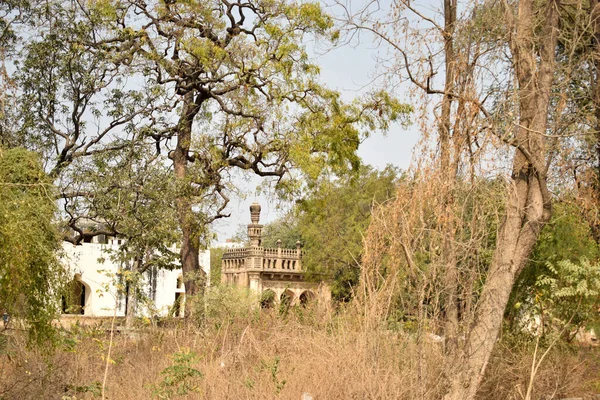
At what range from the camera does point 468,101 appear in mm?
8055

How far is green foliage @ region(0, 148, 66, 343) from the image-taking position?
661 cm

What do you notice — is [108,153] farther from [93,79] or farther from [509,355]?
[509,355]

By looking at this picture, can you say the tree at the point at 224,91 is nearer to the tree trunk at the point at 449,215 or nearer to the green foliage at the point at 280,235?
the tree trunk at the point at 449,215

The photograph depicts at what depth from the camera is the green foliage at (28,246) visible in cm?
661

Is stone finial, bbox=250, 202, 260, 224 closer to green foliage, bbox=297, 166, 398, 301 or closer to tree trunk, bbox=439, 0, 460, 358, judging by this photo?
green foliage, bbox=297, 166, 398, 301

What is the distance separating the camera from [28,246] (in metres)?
6.88

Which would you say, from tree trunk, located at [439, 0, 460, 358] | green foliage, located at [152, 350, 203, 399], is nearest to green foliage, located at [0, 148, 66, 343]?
green foliage, located at [152, 350, 203, 399]

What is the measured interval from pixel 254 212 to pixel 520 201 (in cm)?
3268

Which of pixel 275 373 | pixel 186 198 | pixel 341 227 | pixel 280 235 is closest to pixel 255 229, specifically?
pixel 341 227

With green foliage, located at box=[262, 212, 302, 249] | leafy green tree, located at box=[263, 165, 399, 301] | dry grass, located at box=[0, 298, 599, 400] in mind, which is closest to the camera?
dry grass, located at box=[0, 298, 599, 400]

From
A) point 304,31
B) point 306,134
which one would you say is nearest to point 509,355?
point 306,134

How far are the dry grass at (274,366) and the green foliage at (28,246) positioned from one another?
853mm

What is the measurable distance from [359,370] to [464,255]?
1.40 meters

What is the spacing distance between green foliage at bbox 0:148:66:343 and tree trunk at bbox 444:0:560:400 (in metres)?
3.66
